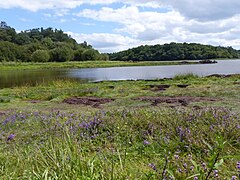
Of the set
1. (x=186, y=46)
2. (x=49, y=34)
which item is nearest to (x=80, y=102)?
(x=186, y=46)

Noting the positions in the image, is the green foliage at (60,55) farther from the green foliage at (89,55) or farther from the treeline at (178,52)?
the treeline at (178,52)

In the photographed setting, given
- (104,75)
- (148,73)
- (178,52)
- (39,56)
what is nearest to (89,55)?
(39,56)

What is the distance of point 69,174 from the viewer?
9.02ft

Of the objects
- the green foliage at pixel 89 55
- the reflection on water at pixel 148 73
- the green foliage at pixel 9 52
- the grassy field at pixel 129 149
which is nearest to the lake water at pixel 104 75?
the reflection on water at pixel 148 73

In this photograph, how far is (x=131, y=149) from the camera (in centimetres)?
468

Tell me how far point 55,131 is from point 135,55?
133950 mm

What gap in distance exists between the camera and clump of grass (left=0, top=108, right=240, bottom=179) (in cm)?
278

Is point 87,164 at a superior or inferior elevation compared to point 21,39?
inferior

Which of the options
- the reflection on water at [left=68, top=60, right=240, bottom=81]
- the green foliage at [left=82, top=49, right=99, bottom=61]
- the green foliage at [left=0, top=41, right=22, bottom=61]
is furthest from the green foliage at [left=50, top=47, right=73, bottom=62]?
the reflection on water at [left=68, top=60, right=240, bottom=81]

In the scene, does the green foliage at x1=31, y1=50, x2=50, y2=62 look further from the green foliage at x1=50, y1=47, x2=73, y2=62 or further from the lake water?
the lake water

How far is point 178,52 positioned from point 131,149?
421 ft

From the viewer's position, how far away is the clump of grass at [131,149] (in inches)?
109

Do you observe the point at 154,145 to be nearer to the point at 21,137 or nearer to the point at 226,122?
the point at 226,122

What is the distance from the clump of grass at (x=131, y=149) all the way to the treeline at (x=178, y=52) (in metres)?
126
